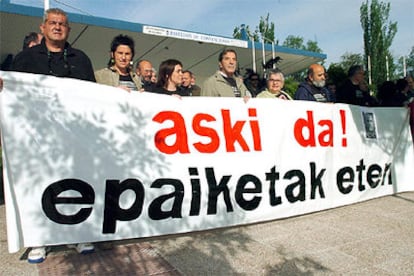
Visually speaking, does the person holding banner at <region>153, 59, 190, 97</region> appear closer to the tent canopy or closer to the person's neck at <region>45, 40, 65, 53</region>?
the person's neck at <region>45, 40, 65, 53</region>

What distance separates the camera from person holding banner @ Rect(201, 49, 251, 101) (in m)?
4.01

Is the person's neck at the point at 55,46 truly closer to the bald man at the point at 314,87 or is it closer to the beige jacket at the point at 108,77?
the beige jacket at the point at 108,77

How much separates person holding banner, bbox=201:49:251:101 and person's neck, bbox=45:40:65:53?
1.61 meters

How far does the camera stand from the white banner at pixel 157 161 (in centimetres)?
273

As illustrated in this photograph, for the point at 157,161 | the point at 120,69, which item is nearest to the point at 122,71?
the point at 120,69

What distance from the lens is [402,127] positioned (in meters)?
5.00

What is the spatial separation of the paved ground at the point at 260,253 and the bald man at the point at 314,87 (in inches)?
64.9

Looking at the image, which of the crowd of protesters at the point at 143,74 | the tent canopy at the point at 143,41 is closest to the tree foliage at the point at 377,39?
the tent canopy at the point at 143,41

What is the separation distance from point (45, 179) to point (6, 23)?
29.3 feet

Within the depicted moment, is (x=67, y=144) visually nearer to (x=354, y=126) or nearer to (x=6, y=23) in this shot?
(x=354, y=126)

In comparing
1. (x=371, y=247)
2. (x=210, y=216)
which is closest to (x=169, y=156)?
(x=210, y=216)

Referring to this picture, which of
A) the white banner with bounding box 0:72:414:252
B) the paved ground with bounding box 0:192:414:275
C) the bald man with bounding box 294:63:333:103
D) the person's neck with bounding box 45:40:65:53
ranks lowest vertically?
the paved ground with bounding box 0:192:414:275

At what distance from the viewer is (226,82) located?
162 inches

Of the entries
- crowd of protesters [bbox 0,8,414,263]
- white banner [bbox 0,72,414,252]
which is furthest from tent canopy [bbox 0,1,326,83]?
white banner [bbox 0,72,414,252]
